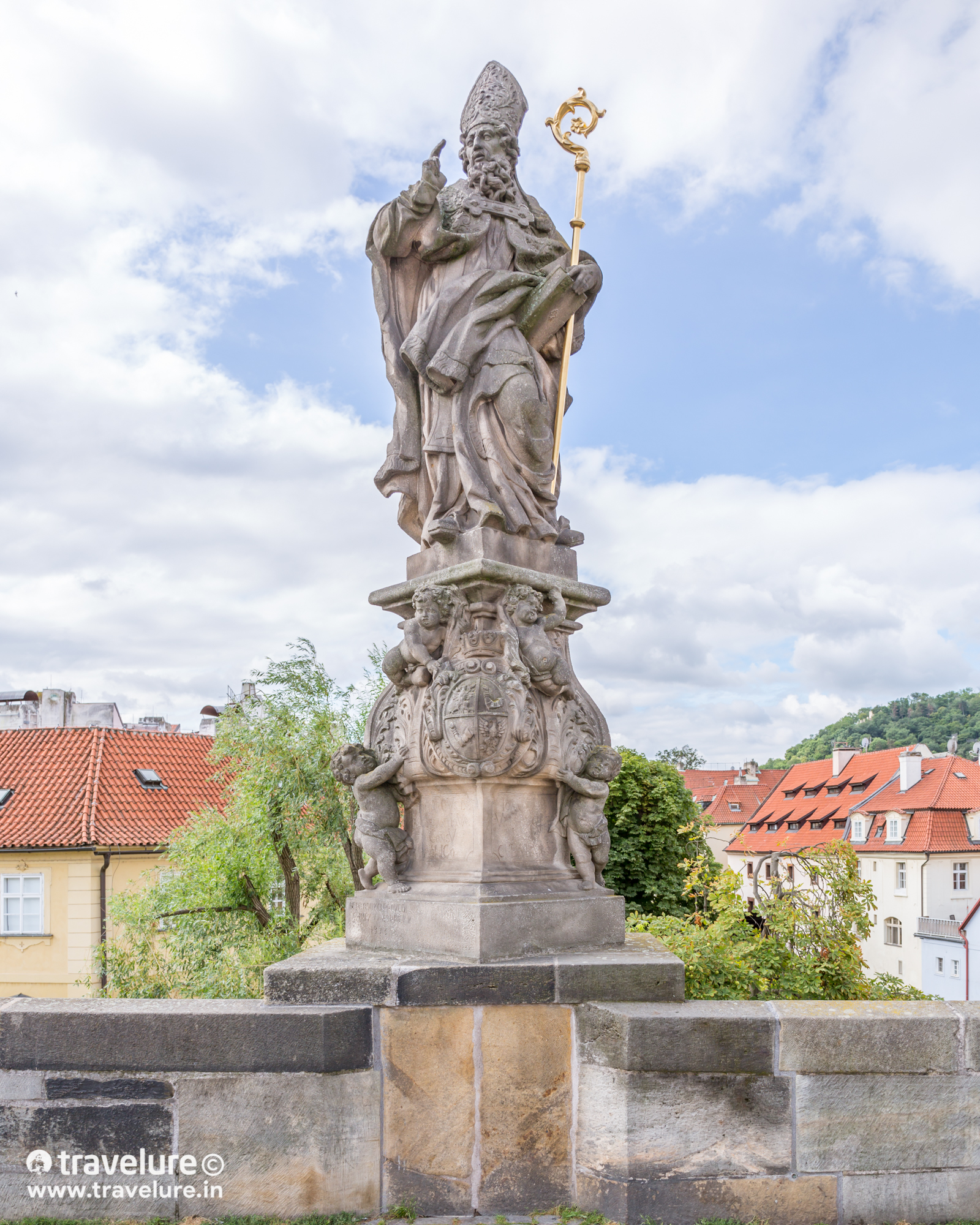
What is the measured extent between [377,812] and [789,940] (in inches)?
151

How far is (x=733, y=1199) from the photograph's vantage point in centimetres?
333

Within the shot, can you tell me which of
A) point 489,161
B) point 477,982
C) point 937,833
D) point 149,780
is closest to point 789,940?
point 477,982

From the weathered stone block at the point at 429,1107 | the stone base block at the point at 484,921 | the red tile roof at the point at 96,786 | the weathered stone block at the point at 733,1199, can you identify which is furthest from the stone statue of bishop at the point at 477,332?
the red tile roof at the point at 96,786

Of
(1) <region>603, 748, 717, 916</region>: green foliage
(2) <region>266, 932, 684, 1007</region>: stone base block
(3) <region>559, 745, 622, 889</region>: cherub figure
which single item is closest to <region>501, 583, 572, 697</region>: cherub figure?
→ (3) <region>559, 745, 622, 889</region>: cherub figure

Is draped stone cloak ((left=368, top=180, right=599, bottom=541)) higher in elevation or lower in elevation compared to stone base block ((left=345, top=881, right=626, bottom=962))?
higher

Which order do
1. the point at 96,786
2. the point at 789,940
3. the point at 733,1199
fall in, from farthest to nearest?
the point at 96,786, the point at 789,940, the point at 733,1199

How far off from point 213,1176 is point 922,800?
145 ft

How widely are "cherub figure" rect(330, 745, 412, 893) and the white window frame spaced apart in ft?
68.8

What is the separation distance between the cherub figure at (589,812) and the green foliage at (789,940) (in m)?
1.97

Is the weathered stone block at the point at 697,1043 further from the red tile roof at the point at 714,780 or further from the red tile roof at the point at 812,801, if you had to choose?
the red tile roof at the point at 714,780

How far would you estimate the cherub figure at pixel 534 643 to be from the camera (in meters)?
4.04

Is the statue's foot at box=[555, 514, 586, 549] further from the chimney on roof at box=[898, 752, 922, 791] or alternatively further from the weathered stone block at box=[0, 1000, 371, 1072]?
the chimney on roof at box=[898, 752, 922, 791]

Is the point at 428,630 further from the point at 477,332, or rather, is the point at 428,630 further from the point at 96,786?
the point at 96,786

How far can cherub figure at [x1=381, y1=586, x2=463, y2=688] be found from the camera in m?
4.07
